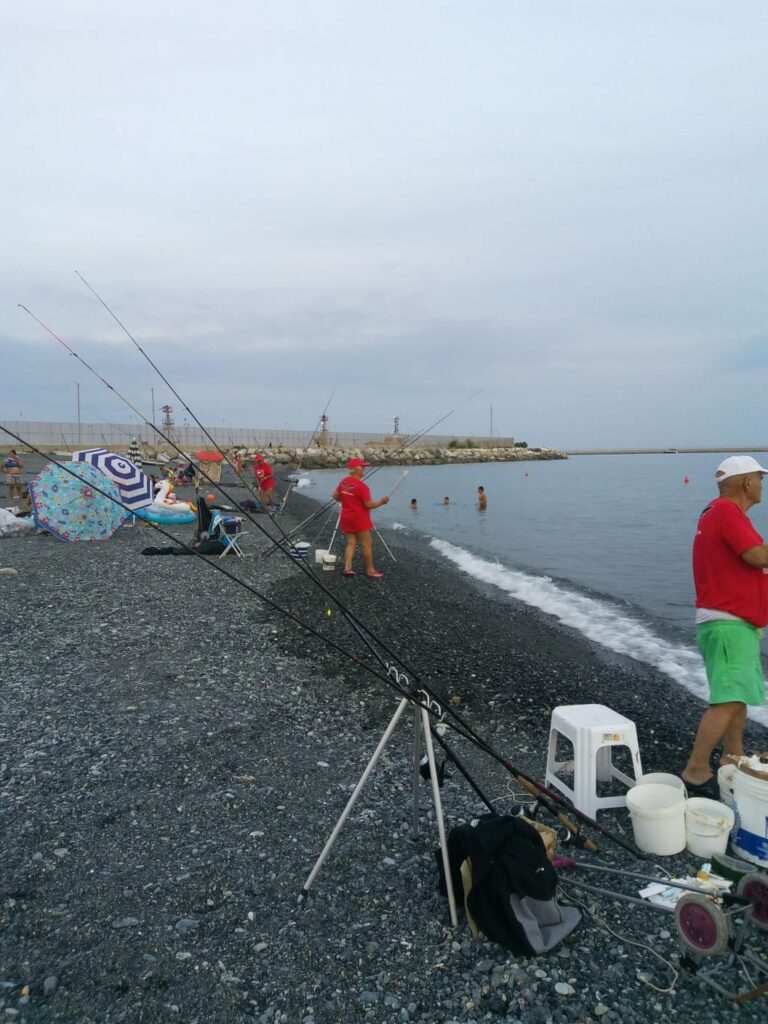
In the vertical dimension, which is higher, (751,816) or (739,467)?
(739,467)

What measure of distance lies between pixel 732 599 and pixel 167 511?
15073 millimetres

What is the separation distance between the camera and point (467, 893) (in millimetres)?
3078

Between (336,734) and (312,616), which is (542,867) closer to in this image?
(336,734)

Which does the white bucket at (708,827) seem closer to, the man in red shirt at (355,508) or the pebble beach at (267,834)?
the pebble beach at (267,834)

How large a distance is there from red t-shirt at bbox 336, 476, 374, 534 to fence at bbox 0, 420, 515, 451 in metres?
38.5

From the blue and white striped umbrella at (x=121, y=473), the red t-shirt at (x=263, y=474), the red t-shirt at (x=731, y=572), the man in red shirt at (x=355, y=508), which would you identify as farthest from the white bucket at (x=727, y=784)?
the red t-shirt at (x=263, y=474)

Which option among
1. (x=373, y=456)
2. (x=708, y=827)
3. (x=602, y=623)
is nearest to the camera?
(x=708, y=827)

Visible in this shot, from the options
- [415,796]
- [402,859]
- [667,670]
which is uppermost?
[415,796]

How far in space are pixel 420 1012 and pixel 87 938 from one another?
1.60 m

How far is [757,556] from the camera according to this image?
3.90 meters

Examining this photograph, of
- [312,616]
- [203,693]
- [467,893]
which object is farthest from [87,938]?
[312,616]

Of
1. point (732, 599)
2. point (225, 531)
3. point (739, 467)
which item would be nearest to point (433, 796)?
point (732, 599)

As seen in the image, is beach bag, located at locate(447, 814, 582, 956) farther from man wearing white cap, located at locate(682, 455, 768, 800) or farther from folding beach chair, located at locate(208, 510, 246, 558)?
folding beach chair, located at locate(208, 510, 246, 558)

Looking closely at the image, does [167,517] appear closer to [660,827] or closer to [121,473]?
[121,473]
